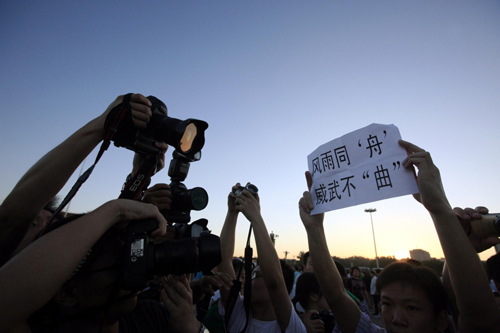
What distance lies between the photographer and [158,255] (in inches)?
48.9

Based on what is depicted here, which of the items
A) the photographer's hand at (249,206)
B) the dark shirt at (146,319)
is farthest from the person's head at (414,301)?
the dark shirt at (146,319)

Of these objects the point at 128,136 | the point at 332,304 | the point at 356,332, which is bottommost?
the point at 356,332

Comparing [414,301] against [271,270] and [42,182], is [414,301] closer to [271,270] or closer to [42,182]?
[271,270]

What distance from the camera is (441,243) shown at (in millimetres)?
1436

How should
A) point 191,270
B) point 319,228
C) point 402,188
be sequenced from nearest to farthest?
point 191,270
point 402,188
point 319,228

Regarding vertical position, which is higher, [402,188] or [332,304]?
[402,188]

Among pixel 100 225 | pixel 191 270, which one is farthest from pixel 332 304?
pixel 100 225

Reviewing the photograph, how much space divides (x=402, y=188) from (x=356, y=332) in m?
1.07

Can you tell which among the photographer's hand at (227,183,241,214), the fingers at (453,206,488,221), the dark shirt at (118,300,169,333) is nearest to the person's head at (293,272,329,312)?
the photographer's hand at (227,183,241,214)

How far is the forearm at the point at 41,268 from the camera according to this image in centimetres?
85

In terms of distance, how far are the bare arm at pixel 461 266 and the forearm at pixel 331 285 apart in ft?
2.32

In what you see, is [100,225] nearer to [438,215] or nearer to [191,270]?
[191,270]

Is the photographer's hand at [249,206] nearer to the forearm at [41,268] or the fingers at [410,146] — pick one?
the fingers at [410,146]

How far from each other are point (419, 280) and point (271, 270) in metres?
1.00
